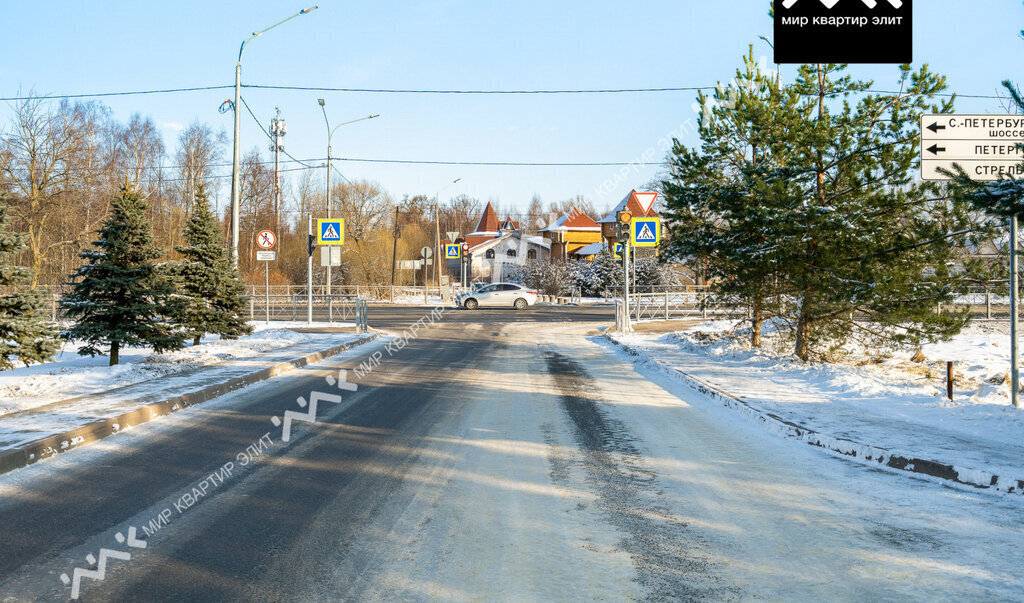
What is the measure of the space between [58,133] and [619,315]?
26.2 meters

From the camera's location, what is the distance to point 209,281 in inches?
658

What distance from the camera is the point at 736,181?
1351 cm

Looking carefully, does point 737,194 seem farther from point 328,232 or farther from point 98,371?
point 328,232

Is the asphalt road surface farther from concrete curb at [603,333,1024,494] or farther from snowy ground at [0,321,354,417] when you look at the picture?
snowy ground at [0,321,354,417]

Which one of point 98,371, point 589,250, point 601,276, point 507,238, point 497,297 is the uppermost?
point 507,238

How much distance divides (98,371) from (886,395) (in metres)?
11.9

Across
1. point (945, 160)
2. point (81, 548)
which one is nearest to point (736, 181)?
point (945, 160)

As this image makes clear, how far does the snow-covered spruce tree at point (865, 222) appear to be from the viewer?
10.9 m

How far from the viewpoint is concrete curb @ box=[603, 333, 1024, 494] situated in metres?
5.63

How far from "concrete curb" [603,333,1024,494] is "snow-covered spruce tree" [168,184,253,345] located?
1229cm

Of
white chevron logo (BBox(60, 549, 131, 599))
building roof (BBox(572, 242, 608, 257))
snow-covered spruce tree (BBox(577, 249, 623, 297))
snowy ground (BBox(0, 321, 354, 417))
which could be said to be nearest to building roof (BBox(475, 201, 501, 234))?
building roof (BBox(572, 242, 608, 257))

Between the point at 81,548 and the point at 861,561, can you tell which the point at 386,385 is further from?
the point at 861,561

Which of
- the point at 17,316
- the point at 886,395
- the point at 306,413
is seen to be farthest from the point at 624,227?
the point at 17,316

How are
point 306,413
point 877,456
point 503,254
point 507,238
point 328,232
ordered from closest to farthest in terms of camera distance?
point 877,456
point 306,413
point 328,232
point 507,238
point 503,254
